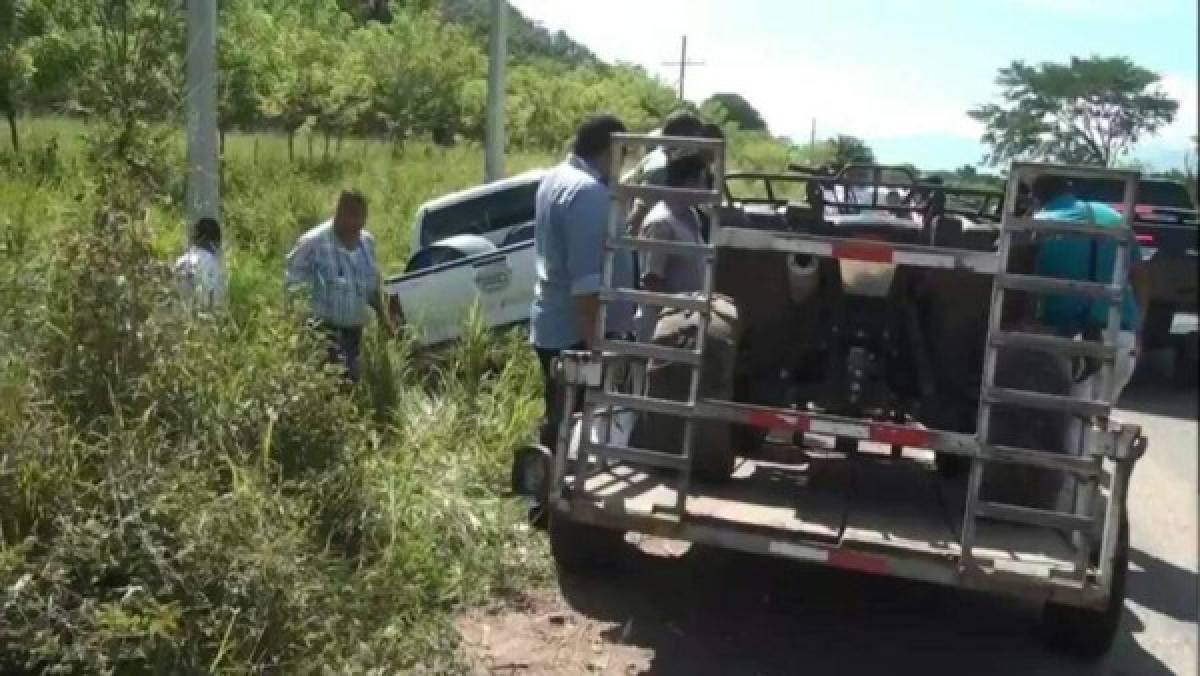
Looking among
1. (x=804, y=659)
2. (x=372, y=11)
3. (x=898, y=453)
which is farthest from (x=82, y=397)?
(x=372, y=11)

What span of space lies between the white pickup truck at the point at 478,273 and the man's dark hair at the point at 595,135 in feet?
6.33

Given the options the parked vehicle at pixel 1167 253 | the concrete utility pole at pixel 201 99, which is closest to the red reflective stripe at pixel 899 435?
the parked vehicle at pixel 1167 253

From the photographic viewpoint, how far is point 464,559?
5.65m

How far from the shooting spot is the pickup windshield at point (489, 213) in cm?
1120

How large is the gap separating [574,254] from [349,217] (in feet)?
5.27

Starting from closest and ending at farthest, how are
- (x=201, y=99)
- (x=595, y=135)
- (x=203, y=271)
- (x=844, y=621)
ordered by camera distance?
(x=203, y=271) < (x=844, y=621) < (x=595, y=135) < (x=201, y=99)

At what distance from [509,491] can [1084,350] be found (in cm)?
282

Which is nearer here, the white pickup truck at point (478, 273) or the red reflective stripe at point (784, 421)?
the red reflective stripe at point (784, 421)

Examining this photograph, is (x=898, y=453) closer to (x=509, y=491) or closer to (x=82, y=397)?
(x=509, y=491)

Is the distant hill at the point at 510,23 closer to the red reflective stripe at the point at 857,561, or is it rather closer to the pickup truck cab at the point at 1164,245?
the pickup truck cab at the point at 1164,245

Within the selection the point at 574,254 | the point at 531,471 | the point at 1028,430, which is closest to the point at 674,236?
the point at 574,254

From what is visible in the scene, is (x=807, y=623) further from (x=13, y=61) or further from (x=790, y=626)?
(x=13, y=61)

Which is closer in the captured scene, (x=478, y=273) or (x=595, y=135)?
(x=595, y=135)

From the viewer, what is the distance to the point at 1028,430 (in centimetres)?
496
